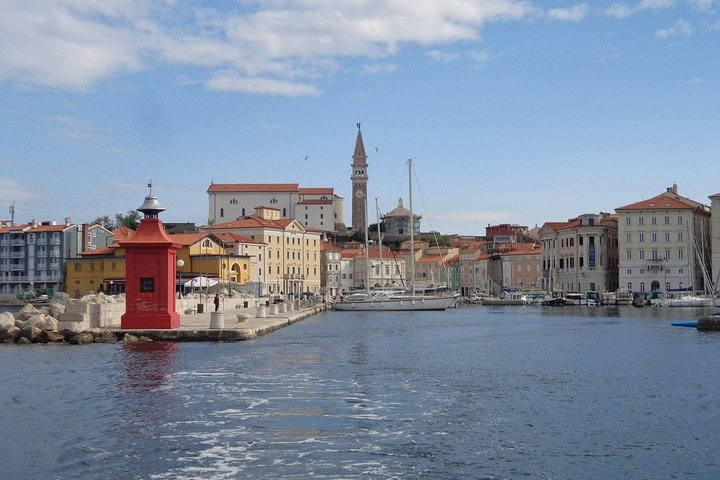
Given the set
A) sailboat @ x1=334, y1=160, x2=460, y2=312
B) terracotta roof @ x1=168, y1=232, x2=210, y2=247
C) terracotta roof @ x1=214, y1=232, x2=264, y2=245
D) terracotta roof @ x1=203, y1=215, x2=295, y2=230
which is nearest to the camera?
sailboat @ x1=334, y1=160, x2=460, y2=312

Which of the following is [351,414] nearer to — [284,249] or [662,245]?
[662,245]

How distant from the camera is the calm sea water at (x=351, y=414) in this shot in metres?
15.0

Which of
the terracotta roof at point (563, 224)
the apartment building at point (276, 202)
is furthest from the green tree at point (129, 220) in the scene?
the terracotta roof at point (563, 224)

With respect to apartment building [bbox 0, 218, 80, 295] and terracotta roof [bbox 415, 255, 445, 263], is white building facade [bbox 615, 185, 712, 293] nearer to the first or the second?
terracotta roof [bbox 415, 255, 445, 263]

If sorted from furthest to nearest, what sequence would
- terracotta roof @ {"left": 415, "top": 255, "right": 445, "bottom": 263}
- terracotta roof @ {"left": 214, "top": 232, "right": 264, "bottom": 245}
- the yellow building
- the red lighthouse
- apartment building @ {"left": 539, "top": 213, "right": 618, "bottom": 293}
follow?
terracotta roof @ {"left": 415, "top": 255, "right": 445, "bottom": 263} < apartment building @ {"left": 539, "top": 213, "right": 618, "bottom": 293} < terracotta roof @ {"left": 214, "top": 232, "right": 264, "bottom": 245} < the yellow building < the red lighthouse

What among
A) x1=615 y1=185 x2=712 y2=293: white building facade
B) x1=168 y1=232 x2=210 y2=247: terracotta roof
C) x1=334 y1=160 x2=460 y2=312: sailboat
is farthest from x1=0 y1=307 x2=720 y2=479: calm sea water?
x1=615 y1=185 x2=712 y2=293: white building facade

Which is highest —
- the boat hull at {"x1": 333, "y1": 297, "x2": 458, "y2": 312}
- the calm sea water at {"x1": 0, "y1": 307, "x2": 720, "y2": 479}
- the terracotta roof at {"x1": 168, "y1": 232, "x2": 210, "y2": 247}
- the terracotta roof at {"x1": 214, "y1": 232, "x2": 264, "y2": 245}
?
the terracotta roof at {"x1": 214, "y1": 232, "x2": 264, "y2": 245}

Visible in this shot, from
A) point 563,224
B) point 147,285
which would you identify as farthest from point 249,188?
point 147,285

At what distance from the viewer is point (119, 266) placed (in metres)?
95.7

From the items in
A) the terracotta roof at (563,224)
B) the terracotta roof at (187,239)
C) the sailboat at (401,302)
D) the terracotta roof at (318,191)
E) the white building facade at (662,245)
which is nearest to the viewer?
the sailboat at (401,302)

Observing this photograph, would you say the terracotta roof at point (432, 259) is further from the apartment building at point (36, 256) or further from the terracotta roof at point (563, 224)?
the apartment building at point (36, 256)

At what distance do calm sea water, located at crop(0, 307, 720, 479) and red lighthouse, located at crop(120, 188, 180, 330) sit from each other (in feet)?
9.75

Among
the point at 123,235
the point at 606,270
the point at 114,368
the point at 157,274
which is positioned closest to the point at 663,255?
the point at 606,270

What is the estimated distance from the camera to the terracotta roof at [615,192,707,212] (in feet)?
366
